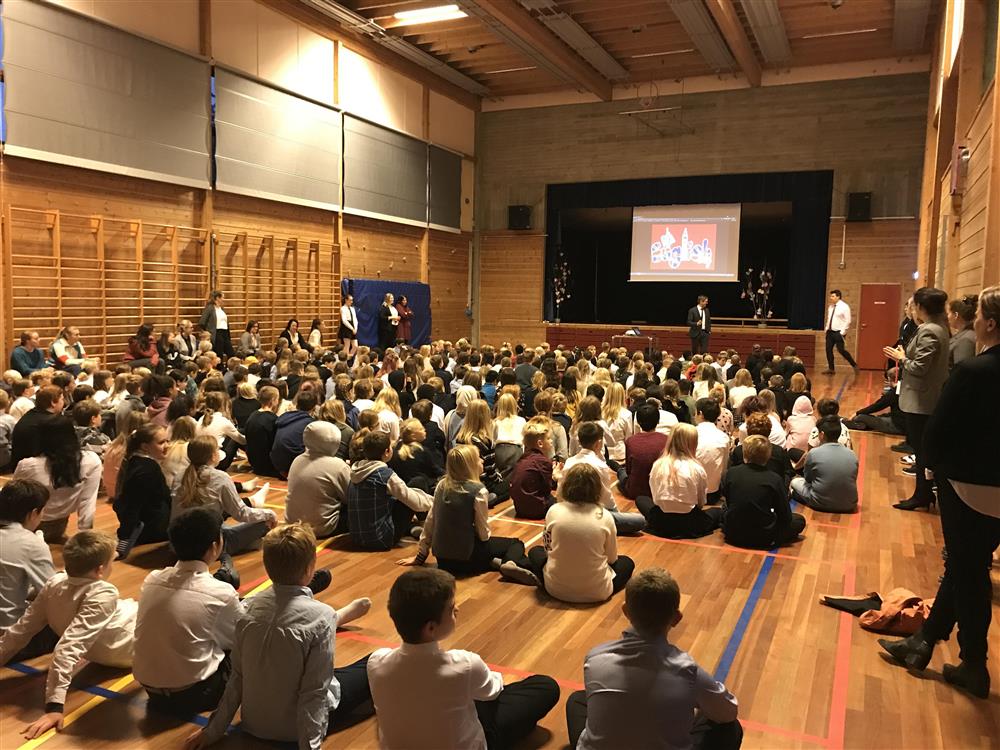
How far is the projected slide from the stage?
1778 mm

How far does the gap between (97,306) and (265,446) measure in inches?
282

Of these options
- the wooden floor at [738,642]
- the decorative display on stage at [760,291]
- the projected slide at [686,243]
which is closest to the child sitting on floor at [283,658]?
the wooden floor at [738,642]

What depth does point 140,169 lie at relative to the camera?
42.7ft

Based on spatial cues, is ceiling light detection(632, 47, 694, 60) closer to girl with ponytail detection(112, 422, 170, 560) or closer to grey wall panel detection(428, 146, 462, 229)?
grey wall panel detection(428, 146, 462, 229)

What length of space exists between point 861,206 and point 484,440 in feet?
51.8

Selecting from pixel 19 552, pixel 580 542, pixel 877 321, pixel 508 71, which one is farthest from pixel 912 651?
pixel 508 71

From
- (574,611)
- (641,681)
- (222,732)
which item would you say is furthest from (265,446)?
(641,681)

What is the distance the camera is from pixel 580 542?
14.5ft

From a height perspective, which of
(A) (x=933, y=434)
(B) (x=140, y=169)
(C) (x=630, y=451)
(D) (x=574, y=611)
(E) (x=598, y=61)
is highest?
(E) (x=598, y=61)

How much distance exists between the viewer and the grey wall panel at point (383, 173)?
18.1 metres

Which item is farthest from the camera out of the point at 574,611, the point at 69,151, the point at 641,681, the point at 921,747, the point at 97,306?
the point at 97,306

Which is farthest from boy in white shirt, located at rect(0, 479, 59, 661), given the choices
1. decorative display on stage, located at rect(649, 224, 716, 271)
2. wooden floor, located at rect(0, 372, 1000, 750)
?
decorative display on stage, located at rect(649, 224, 716, 271)

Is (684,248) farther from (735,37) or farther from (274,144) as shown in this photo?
(274,144)

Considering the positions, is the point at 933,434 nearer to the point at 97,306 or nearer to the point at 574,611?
the point at 574,611
